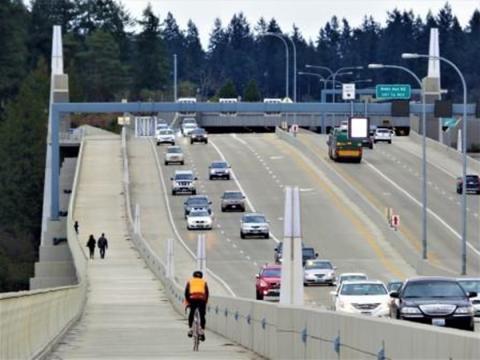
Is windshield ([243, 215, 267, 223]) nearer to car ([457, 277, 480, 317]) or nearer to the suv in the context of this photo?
the suv

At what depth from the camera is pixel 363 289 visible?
130 feet

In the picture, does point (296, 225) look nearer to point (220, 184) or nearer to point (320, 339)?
point (320, 339)

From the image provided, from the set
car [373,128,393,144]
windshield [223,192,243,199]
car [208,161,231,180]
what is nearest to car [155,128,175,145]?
car [373,128,393,144]

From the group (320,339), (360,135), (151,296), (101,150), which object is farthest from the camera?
(101,150)

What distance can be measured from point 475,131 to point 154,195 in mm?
73693

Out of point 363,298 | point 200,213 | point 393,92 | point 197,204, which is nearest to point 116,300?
point 363,298

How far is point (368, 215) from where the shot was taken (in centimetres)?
8406

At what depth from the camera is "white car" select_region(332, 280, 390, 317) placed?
3809 centimetres

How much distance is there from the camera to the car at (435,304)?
1160 inches

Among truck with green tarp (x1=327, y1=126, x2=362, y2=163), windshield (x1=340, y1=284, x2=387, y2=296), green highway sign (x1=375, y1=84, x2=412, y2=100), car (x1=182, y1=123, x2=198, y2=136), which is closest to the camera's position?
windshield (x1=340, y1=284, x2=387, y2=296)

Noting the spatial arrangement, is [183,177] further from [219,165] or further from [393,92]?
[393,92]

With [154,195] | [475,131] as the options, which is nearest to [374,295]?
[154,195]

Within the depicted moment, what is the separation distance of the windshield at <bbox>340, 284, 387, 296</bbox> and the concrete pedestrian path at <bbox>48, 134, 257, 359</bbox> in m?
4.13

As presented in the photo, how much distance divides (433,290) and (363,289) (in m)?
8.95
